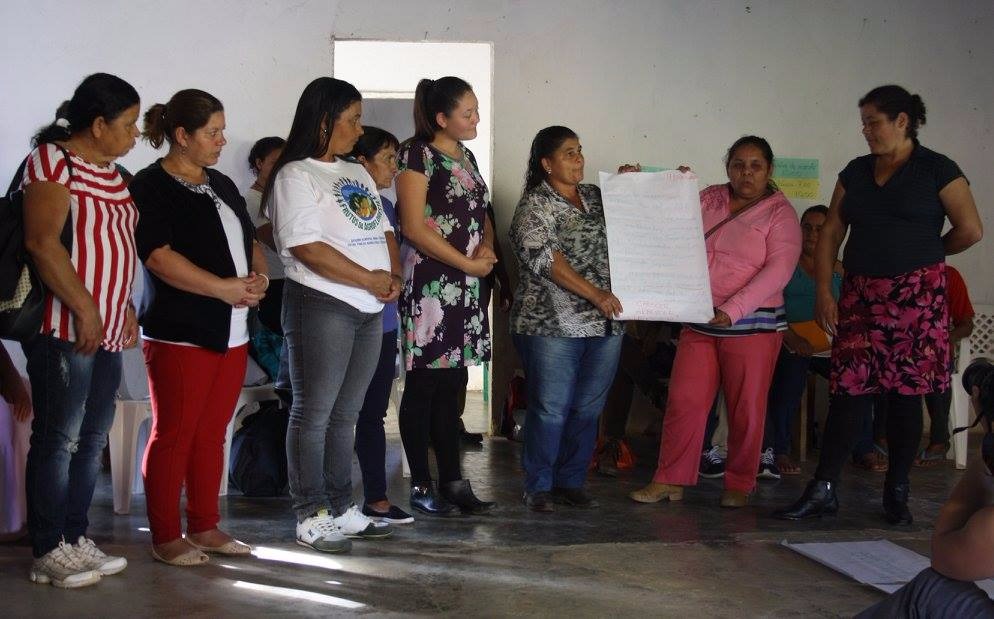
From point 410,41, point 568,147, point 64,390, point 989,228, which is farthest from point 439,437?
point 989,228

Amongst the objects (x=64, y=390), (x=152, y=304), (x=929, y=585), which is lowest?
(x=929, y=585)

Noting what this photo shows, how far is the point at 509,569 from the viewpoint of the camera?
308cm

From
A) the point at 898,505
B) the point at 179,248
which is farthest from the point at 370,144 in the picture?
the point at 898,505

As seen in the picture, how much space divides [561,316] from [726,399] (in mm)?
780

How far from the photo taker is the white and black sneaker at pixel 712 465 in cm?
475

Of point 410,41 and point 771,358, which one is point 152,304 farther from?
point 410,41

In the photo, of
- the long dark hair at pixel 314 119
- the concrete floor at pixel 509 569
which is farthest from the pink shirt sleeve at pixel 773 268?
the long dark hair at pixel 314 119

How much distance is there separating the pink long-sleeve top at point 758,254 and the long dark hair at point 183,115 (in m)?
1.99

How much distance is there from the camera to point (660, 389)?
521 centimetres

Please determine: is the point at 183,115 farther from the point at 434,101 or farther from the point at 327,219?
the point at 434,101

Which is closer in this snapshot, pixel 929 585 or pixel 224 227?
pixel 929 585

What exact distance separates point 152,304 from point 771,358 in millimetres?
2312

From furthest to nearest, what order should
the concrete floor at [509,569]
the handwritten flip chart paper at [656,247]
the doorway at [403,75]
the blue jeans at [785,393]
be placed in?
1. the doorway at [403,75]
2. the blue jeans at [785,393]
3. the handwritten flip chart paper at [656,247]
4. the concrete floor at [509,569]

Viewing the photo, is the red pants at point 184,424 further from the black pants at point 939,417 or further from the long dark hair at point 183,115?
the black pants at point 939,417
